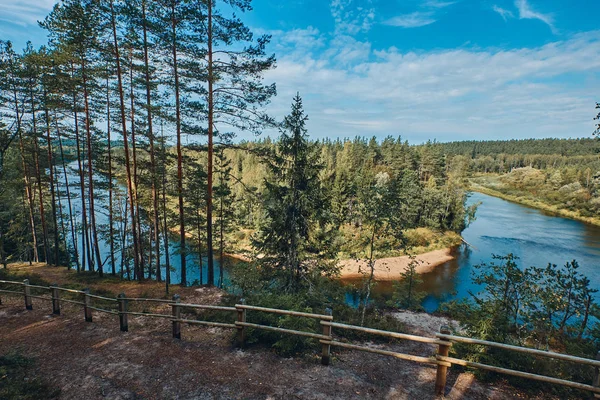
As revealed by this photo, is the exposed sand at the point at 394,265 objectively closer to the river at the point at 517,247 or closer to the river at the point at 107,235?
the river at the point at 517,247

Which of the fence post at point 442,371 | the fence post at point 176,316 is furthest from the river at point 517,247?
the fence post at point 176,316

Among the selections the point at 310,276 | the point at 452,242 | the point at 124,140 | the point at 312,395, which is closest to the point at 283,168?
the point at 310,276

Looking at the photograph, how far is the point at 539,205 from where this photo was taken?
252ft

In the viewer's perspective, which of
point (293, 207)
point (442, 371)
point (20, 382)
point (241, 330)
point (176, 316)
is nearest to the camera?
point (442, 371)

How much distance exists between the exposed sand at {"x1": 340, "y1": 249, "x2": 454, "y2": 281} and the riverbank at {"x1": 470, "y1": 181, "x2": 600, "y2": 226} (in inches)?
1753

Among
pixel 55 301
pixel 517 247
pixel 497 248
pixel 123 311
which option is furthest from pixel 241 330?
pixel 517 247

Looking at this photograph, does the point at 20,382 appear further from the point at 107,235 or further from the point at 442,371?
the point at 107,235

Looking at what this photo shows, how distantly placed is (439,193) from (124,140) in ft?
164

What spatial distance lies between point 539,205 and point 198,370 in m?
99.6

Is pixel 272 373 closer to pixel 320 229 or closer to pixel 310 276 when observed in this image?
pixel 310 276

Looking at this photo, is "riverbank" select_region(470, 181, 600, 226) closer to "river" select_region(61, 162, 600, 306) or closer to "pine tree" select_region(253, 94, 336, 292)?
"river" select_region(61, 162, 600, 306)

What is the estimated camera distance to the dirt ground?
5051 mm

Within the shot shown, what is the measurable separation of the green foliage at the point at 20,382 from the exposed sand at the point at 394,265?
95.7 ft

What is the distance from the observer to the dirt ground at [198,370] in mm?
5051
